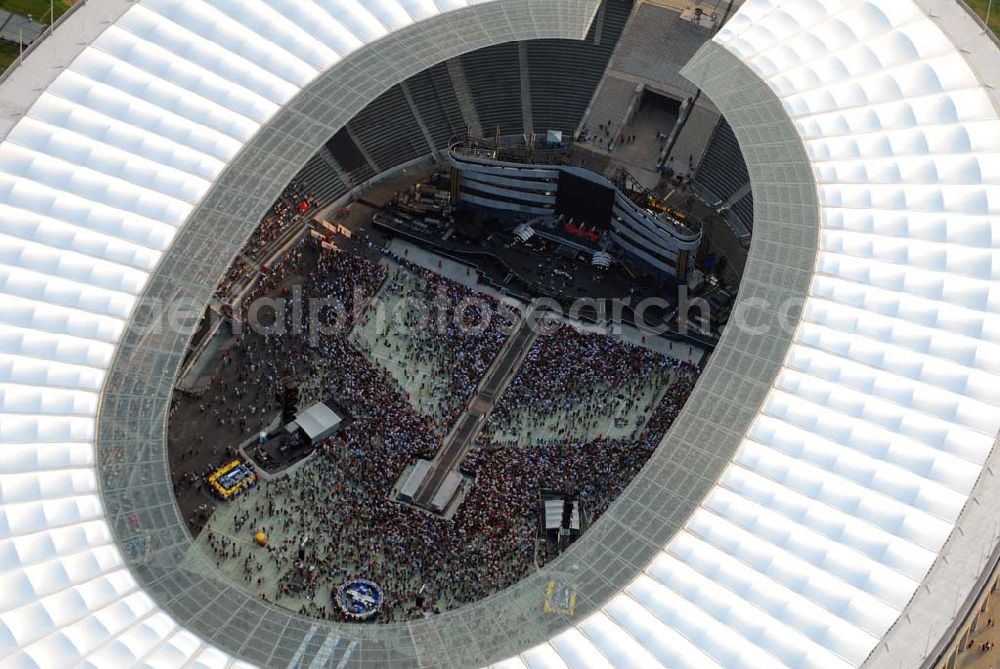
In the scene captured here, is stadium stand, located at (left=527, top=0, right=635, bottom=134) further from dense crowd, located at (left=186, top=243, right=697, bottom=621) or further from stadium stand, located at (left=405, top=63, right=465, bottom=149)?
dense crowd, located at (left=186, top=243, right=697, bottom=621)

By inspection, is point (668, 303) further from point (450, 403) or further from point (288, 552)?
point (288, 552)

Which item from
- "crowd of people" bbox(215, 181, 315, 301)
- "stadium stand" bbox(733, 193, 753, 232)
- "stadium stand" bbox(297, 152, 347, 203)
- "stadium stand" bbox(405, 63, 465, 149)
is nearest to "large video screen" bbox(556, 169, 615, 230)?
"stadium stand" bbox(733, 193, 753, 232)

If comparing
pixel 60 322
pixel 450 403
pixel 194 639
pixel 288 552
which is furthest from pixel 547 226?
pixel 194 639

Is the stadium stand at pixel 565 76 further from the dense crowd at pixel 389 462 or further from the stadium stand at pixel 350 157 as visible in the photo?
the dense crowd at pixel 389 462

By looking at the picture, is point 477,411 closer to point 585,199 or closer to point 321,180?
point 585,199

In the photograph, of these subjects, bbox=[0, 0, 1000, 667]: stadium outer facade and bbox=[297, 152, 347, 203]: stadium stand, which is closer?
bbox=[0, 0, 1000, 667]: stadium outer facade

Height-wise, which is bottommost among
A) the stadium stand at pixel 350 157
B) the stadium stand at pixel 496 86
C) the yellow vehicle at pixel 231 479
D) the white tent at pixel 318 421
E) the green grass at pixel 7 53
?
the yellow vehicle at pixel 231 479

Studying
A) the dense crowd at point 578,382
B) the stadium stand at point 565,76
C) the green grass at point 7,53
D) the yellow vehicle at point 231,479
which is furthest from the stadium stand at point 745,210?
the green grass at point 7,53
